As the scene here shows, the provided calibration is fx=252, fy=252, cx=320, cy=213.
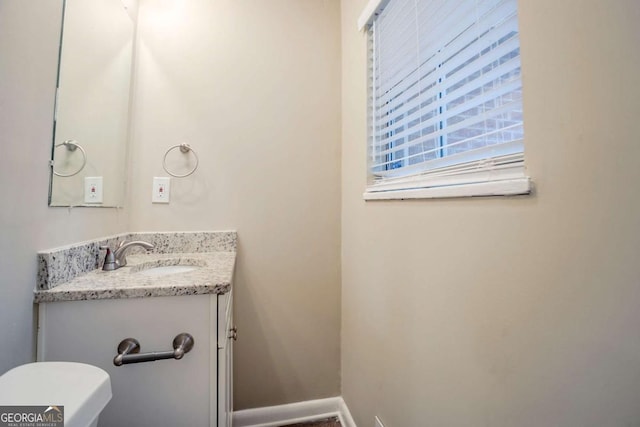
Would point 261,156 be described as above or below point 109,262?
above

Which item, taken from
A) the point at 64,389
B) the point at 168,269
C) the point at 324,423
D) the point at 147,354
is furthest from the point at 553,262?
the point at 324,423

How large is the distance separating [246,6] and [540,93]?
1.58 meters

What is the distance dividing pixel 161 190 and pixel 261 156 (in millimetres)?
544

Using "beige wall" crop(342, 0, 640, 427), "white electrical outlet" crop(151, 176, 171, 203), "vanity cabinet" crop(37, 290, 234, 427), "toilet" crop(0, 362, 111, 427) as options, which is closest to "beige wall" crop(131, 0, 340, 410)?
"white electrical outlet" crop(151, 176, 171, 203)

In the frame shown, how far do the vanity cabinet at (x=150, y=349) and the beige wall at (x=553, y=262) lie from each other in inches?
24.7

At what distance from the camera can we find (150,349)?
0.69m

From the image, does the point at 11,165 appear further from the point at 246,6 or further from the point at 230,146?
the point at 246,6

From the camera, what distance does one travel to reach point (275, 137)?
4.71 ft

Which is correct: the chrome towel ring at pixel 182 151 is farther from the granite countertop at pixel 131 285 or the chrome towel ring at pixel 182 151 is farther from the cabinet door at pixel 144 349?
the cabinet door at pixel 144 349

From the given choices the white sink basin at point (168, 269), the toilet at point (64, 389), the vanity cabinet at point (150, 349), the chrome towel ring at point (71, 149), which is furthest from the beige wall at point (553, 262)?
the chrome towel ring at point (71, 149)

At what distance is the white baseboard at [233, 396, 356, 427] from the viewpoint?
1.33 metres

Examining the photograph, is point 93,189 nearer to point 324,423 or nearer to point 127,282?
point 127,282

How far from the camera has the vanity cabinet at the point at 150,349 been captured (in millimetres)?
677

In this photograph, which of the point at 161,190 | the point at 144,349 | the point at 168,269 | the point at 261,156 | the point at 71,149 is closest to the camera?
the point at 144,349
